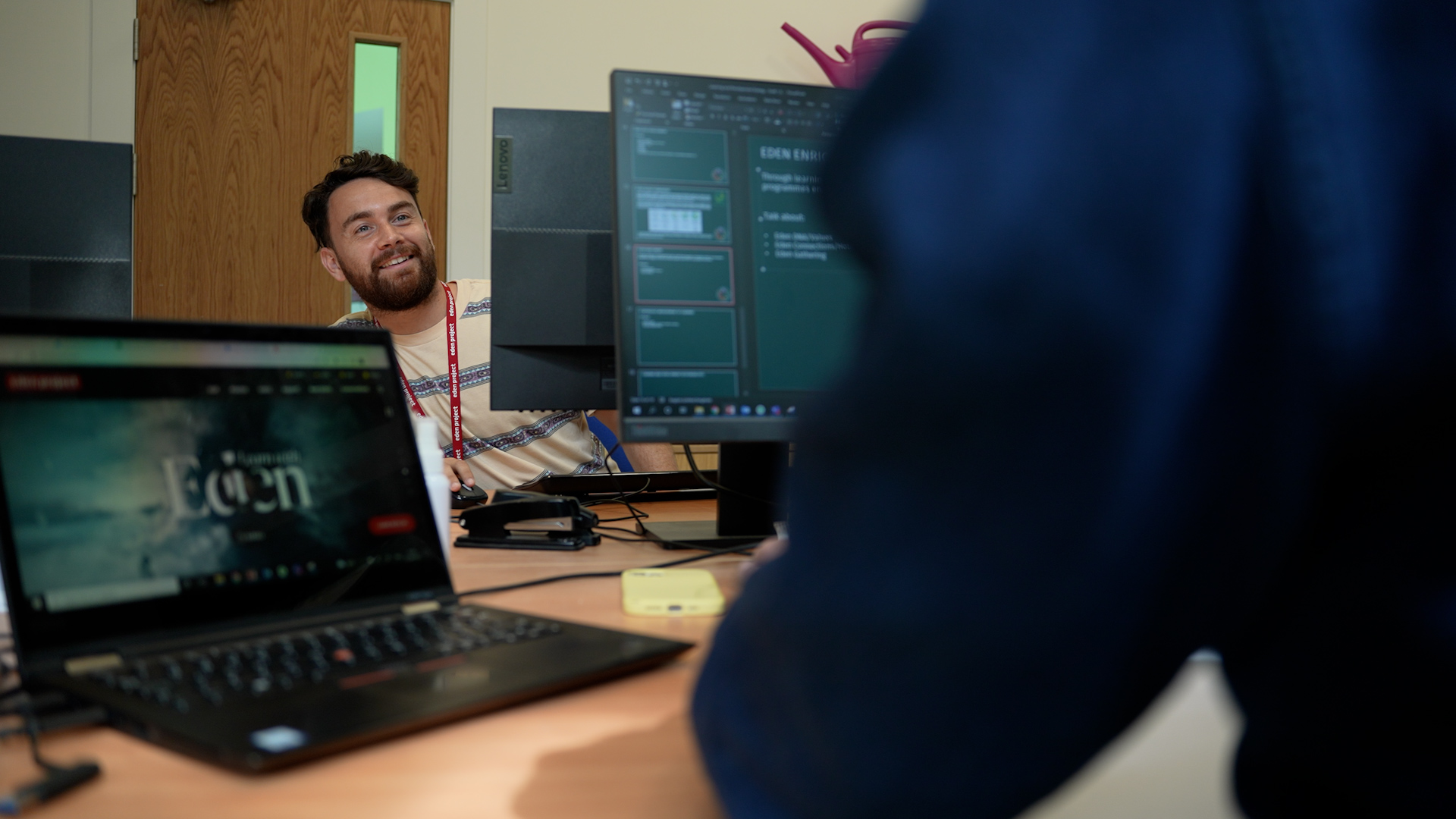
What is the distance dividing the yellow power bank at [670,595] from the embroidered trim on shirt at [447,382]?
1.61m

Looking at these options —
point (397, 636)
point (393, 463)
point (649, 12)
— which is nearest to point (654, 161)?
point (393, 463)

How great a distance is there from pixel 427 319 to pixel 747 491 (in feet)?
5.58

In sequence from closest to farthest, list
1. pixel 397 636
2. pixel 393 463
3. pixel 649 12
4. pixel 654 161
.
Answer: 1. pixel 397 636
2. pixel 393 463
3. pixel 654 161
4. pixel 649 12

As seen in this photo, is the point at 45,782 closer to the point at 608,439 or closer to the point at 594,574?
the point at 594,574

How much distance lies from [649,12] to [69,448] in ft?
9.97

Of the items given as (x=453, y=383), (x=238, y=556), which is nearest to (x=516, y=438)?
(x=453, y=383)

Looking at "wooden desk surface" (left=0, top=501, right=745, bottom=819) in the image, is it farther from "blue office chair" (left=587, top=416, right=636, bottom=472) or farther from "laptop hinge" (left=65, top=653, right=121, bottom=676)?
"blue office chair" (left=587, top=416, right=636, bottom=472)

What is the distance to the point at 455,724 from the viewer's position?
0.51 metres

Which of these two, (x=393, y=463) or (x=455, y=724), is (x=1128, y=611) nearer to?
(x=455, y=724)

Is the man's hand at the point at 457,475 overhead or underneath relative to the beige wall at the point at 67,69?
underneath

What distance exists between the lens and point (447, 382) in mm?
2381

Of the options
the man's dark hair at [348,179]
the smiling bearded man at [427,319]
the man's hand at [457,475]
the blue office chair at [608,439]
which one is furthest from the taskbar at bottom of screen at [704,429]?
the man's dark hair at [348,179]

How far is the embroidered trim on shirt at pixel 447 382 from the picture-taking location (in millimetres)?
2348

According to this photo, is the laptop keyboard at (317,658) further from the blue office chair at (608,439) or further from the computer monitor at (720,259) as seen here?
the blue office chair at (608,439)
